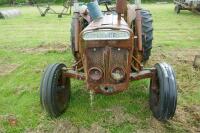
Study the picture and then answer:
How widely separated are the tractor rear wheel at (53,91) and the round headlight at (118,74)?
839mm

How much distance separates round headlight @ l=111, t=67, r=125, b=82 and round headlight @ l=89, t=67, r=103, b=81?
0.14 metres

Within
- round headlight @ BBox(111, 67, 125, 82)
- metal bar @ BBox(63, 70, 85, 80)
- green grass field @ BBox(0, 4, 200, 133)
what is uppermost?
round headlight @ BBox(111, 67, 125, 82)

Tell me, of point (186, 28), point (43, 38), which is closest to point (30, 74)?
point (43, 38)

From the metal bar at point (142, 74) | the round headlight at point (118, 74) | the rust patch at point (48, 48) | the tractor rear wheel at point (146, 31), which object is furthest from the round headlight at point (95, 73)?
the rust patch at point (48, 48)

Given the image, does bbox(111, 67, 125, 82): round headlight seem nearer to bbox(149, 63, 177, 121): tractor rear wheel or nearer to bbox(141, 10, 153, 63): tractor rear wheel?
bbox(149, 63, 177, 121): tractor rear wheel

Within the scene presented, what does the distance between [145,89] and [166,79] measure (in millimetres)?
1447

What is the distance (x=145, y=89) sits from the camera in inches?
255

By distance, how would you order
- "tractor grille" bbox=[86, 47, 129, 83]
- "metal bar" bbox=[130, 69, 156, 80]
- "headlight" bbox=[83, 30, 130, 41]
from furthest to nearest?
"metal bar" bbox=[130, 69, 156, 80]
"tractor grille" bbox=[86, 47, 129, 83]
"headlight" bbox=[83, 30, 130, 41]

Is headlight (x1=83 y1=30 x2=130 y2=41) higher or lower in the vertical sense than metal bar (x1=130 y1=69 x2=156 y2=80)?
higher

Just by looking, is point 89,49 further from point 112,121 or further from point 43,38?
point 43,38

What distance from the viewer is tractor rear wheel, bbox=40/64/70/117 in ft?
17.1

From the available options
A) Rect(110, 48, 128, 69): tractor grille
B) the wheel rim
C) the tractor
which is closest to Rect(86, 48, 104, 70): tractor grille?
the tractor

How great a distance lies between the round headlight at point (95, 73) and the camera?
493 cm

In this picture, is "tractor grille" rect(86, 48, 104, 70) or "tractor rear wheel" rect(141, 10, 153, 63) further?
"tractor rear wheel" rect(141, 10, 153, 63)
